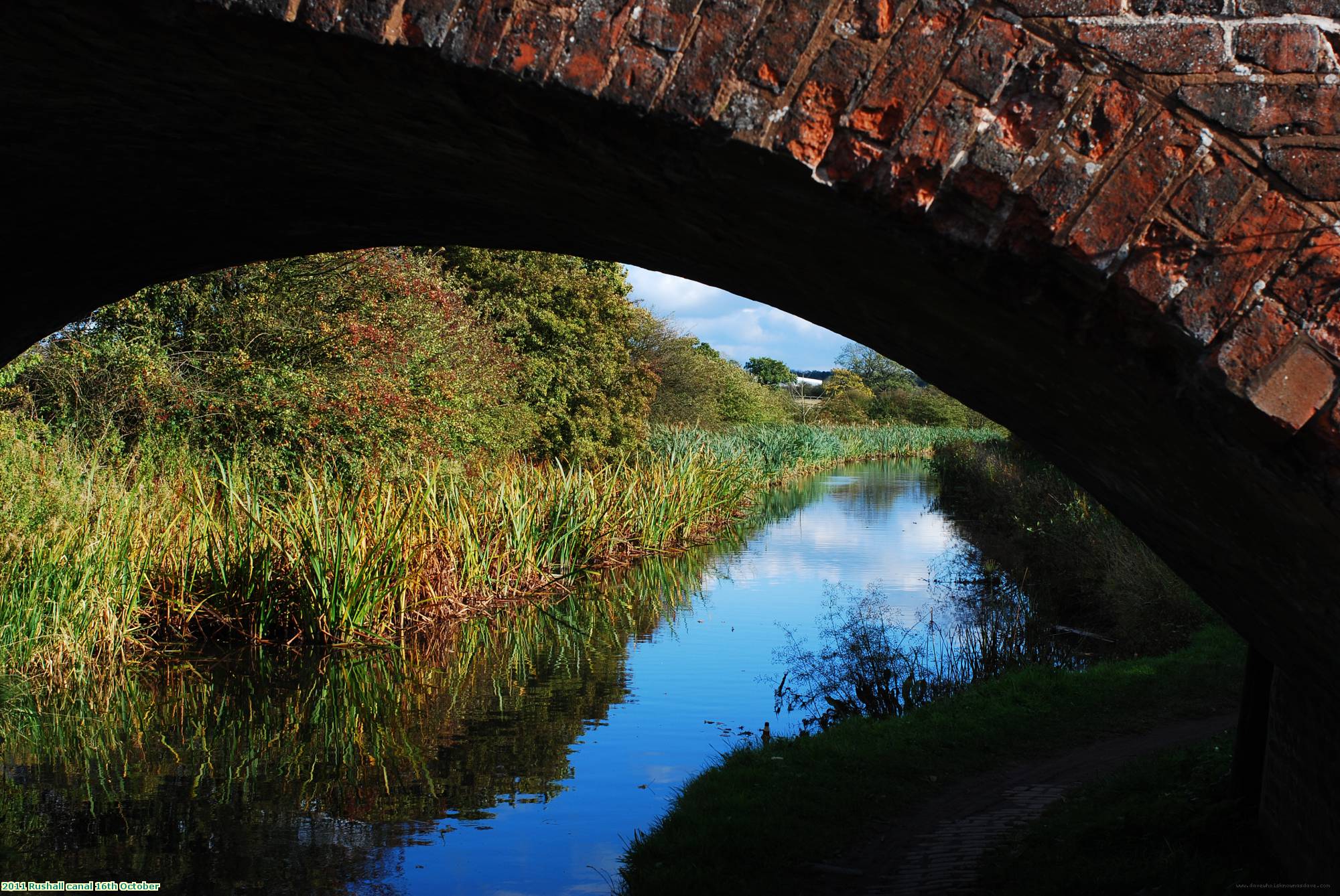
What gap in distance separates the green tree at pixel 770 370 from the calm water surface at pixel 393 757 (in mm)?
87980

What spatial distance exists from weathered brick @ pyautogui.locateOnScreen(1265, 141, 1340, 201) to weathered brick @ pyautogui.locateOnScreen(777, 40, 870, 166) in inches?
28.9

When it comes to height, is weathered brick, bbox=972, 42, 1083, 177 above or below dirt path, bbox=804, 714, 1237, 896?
above

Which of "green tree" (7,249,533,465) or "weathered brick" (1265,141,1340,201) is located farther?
"green tree" (7,249,533,465)

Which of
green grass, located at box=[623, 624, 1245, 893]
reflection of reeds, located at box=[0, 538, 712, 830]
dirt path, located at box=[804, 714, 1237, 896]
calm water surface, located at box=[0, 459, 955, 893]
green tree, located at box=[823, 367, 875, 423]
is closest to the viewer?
dirt path, located at box=[804, 714, 1237, 896]

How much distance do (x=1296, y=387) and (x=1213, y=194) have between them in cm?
36

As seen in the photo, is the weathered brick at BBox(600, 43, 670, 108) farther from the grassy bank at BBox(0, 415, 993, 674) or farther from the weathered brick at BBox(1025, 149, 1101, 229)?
the grassy bank at BBox(0, 415, 993, 674)

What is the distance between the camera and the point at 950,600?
15.6 m

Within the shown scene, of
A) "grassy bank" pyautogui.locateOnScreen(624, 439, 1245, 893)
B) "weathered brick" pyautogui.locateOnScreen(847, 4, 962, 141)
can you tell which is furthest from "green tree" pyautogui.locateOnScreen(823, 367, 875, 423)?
"weathered brick" pyautogui.locateOnScreen(847, 4, 962, 141)

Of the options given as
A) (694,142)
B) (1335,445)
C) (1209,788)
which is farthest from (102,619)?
(1335,445)

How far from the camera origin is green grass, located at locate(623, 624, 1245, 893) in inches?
247

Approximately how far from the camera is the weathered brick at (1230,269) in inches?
76.4

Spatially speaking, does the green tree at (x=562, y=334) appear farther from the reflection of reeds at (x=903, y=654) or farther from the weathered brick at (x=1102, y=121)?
the weathered brick at (x=1102, y=121)

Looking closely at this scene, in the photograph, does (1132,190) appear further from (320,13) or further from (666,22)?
(320,13)

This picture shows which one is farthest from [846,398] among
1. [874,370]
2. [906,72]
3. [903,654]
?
[906,72]
